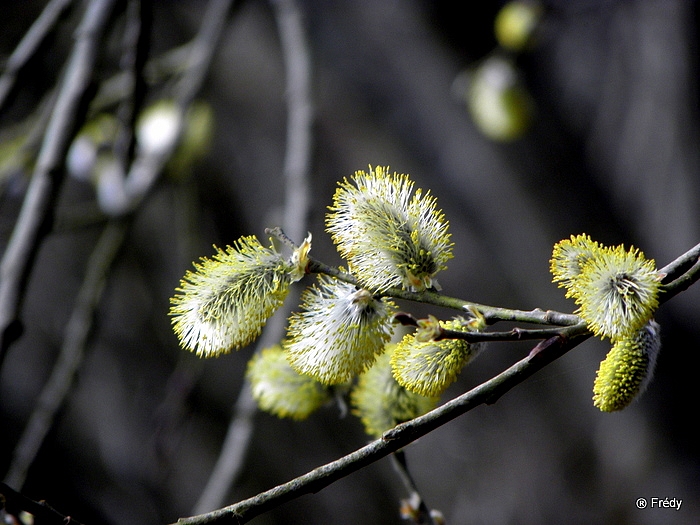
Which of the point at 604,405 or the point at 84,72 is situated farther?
the point at 84,72

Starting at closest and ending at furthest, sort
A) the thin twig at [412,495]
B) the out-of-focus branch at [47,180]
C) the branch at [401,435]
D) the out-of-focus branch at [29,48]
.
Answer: the branch at [401,435] → the thin twig at [412,495] → the out-of-focus branch at [47,180] → the out-of-focus branch at [29,48]

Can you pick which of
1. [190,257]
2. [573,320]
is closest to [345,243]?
[573,320]

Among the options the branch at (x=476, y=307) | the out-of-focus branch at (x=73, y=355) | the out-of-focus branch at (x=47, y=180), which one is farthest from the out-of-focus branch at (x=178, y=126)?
the branch at (x=476, y=307)

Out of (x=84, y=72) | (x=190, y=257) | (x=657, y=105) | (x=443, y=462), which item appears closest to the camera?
(x=84, y=72)

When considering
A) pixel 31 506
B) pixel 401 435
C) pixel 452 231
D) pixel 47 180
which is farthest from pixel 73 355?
pixel 452 231

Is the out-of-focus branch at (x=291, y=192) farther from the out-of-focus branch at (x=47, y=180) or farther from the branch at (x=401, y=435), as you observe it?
the branch at (x=401, y=435)

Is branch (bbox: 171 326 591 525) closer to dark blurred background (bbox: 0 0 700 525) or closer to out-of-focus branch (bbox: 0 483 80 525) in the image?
out-of-focus branch (bbox: 0 483 80 525)

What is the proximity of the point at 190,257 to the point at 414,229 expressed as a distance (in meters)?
1.28

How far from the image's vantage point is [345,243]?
447 millimetres

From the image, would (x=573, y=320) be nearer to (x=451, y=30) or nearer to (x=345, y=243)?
(x=345, y=243)

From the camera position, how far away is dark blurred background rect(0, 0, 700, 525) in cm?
156

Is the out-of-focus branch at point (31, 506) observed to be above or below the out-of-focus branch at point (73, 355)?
below

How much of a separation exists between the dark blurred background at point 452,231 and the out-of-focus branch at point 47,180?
24.4 inches

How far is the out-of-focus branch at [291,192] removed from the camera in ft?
2.96
